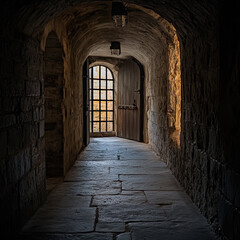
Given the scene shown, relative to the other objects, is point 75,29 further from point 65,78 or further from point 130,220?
point 130,220

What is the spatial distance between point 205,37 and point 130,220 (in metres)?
1.65

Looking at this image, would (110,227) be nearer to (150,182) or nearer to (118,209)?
(118,209)

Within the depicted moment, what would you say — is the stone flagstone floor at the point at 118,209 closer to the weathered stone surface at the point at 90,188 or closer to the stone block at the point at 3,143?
the weathered stone surface at the point at 90,188

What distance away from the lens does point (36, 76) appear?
2873mm

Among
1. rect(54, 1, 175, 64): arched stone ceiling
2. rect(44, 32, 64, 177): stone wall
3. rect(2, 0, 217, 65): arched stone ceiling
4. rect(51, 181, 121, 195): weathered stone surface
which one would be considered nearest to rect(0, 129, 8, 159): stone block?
rect(2, 0, 217, 65): arched stone ceiling

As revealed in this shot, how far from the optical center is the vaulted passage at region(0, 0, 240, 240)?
80.2 inches

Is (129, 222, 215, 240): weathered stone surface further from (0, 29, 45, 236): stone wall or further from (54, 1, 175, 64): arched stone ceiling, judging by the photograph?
(54, 1, 175, 64): arched stone ceiling

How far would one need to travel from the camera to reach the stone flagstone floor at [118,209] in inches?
90.7

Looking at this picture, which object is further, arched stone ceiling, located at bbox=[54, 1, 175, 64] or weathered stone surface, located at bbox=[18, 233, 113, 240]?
arched stone ceiling, located at bbox=[54, 1, 175, 64]

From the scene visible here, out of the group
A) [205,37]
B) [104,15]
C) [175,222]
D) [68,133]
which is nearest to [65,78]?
[68,133]

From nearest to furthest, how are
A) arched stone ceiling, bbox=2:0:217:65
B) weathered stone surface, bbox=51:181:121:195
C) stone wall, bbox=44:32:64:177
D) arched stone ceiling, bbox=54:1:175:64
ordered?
arched stone ceiling, bbox=2:0:217:65 → weathered stone surface, bbox=51:181:121:195 → stone wall, bbox=44:32:64:177 → arched stone ceiling, bbox=54:1:175:64

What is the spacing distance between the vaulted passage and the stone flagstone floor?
0.03 m

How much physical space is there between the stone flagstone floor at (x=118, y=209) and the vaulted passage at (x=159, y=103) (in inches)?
1.0

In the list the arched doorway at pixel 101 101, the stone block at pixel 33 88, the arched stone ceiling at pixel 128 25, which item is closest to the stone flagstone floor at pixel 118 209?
the stone block at pixel 33 88
